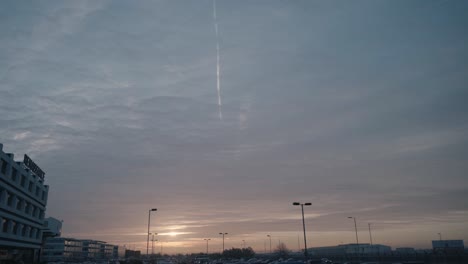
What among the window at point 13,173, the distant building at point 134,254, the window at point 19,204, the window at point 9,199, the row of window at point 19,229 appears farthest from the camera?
the distant building at point 134,254

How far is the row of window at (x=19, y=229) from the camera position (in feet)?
176

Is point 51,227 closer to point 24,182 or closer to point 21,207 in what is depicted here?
point 21,207

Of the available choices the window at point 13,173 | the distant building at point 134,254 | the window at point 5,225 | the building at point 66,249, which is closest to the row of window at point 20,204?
the window at point 5,225

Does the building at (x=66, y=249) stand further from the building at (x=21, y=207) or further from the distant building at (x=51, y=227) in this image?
the building at (x=21, y=207)

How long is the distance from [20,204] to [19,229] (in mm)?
4209

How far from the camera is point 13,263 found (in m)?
60.7

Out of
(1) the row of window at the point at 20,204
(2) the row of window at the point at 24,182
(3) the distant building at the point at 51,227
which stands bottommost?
(3) the distant building at the point at 51,227

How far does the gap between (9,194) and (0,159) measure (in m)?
9.08

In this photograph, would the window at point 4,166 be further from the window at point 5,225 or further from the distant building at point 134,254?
the distant building at point 134,254

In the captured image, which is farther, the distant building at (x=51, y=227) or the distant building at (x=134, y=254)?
the distant building at (x=134, y=254)

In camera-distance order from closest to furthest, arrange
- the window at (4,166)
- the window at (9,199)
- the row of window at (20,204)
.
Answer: the window at (4,166)
the row of window at (20,204)
the window at (9,199)

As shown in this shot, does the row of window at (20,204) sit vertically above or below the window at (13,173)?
below

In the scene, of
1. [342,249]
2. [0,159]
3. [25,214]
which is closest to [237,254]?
[342,249]

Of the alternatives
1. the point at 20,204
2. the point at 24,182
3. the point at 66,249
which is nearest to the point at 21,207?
the point at 20,204
